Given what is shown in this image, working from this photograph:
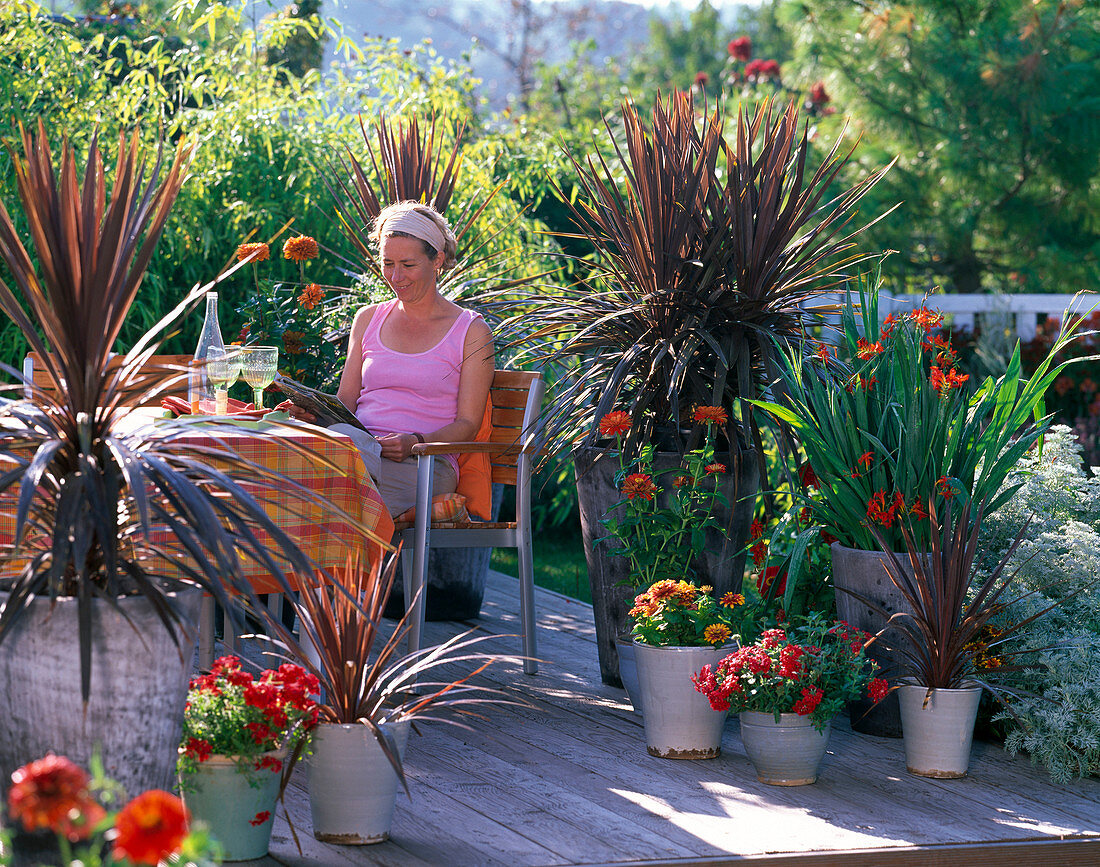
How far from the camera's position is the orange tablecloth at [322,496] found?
8.79ft

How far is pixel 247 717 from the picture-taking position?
2.20 meters

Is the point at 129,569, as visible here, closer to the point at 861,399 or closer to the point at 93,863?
the point at 93,863

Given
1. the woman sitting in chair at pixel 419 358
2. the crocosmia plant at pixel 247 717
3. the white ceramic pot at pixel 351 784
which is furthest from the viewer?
the woman sitting in chair at pixel 419 358

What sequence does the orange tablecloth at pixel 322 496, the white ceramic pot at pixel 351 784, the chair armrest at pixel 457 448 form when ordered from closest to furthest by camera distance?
the white ceramic pot at pixel 351 784 → the orange tablecloth at pixel 322 496 → the chair armrest at pixel 457 448

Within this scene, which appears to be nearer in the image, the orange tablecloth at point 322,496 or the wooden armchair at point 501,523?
the orange tablecloth at point 322,496

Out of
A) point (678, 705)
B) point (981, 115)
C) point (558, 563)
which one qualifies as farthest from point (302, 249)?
point (981, 115)

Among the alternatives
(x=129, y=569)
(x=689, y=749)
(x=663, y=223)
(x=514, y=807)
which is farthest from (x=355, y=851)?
Result: (x=663, y=223)

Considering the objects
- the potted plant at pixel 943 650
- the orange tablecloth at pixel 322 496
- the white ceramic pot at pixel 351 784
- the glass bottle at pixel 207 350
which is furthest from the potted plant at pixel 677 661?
the glass bottle at pixel 207 350

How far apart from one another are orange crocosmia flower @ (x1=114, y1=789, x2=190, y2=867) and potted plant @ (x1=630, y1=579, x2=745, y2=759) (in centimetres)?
187

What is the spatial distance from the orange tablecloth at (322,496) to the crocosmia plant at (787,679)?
2.58ft

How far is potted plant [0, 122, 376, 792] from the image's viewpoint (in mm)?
1959

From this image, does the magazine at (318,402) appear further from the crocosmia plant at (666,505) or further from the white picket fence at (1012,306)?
the white picket fence at (1012,306)

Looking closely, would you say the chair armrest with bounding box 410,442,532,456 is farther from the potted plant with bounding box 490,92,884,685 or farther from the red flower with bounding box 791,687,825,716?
the red flower with bounding box 791,687,825,716

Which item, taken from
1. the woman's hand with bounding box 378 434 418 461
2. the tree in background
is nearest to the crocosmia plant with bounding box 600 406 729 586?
the woman's hand with bounding box 378 434 418 461
